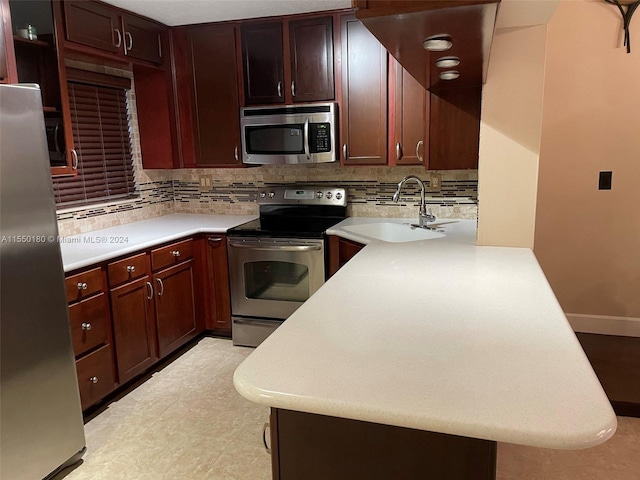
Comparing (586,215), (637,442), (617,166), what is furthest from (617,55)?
(637,442)

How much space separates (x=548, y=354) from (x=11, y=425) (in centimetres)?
189

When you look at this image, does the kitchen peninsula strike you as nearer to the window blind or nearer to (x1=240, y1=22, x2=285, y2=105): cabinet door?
(x1=240, y1=22, x2=285, y2=105): cabinet door

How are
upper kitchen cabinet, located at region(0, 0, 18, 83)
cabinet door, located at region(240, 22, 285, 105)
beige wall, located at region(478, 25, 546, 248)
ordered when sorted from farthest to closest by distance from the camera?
1. cabinet door, located at region(240, 22, 285, 105)
2. upper kitchen cabinet, located at region(0, 0, 18, 83)
3. beige wall, located at region(478, 25, 546, 248)

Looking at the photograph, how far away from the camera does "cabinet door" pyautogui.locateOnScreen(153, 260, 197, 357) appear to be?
3.02 meters

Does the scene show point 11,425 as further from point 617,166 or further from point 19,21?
point 617,166

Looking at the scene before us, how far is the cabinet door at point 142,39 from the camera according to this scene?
120 inches

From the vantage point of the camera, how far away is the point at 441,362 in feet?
3.53

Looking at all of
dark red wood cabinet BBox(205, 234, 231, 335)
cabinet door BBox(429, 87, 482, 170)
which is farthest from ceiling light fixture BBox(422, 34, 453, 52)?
dark red wood cabinet BBox(205, 234, 231, 335)

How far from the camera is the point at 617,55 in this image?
10.1 feet

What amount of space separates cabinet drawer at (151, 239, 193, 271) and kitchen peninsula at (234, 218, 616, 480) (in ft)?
5.59

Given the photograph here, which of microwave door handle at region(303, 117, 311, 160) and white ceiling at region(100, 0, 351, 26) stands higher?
white ceiling at region(100, 0, 351, 26)

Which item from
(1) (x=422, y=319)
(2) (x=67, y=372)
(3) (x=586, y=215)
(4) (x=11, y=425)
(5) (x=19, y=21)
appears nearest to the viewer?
(1) (x=422, y=319)

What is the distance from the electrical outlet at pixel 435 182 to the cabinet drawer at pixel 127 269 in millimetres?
1917

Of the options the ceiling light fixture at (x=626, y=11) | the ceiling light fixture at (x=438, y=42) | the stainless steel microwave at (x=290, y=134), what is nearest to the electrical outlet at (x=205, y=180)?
the stainless steel microwave at (x=290, y=134)
